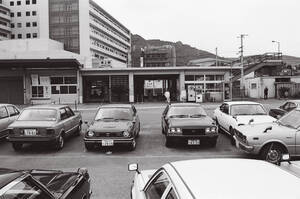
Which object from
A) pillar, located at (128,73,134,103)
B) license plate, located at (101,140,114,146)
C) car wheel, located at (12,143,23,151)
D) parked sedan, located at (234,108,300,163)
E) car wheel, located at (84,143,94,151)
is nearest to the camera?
parked sedan, located at (234,108,300,163)

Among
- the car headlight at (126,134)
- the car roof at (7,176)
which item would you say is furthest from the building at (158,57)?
the car roof at (7,176)

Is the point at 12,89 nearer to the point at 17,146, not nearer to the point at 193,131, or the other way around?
the point at 17,146

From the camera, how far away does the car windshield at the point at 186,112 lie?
12211 mm

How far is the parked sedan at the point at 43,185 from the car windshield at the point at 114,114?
22.6ft

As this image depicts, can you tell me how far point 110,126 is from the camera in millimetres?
10930

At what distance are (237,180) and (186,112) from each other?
9.74m

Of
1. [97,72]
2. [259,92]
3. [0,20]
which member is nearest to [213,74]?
[259,92]

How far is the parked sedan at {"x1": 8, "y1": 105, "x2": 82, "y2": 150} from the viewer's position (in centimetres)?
1066

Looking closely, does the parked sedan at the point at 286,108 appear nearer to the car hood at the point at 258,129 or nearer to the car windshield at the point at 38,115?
the car hood at the point at 258,129

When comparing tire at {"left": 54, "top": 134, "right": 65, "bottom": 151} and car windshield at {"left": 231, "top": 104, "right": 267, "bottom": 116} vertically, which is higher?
car windshield at {"left": 231, "top": 104, "right": 267, "bottom": 116}

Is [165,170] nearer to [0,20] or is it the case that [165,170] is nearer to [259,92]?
[259,92]

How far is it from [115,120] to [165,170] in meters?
8.46

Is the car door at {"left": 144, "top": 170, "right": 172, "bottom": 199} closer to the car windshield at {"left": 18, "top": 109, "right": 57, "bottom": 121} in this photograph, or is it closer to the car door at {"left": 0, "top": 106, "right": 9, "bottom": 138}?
the car windshield at {"left": 18, "top": 109, "right": 57, "bottom": 121}

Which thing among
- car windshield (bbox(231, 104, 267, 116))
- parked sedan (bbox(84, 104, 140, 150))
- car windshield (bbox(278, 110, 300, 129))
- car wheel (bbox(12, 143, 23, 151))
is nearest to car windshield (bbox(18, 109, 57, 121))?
car wheel (bbox(12, 143, 23, 151))
